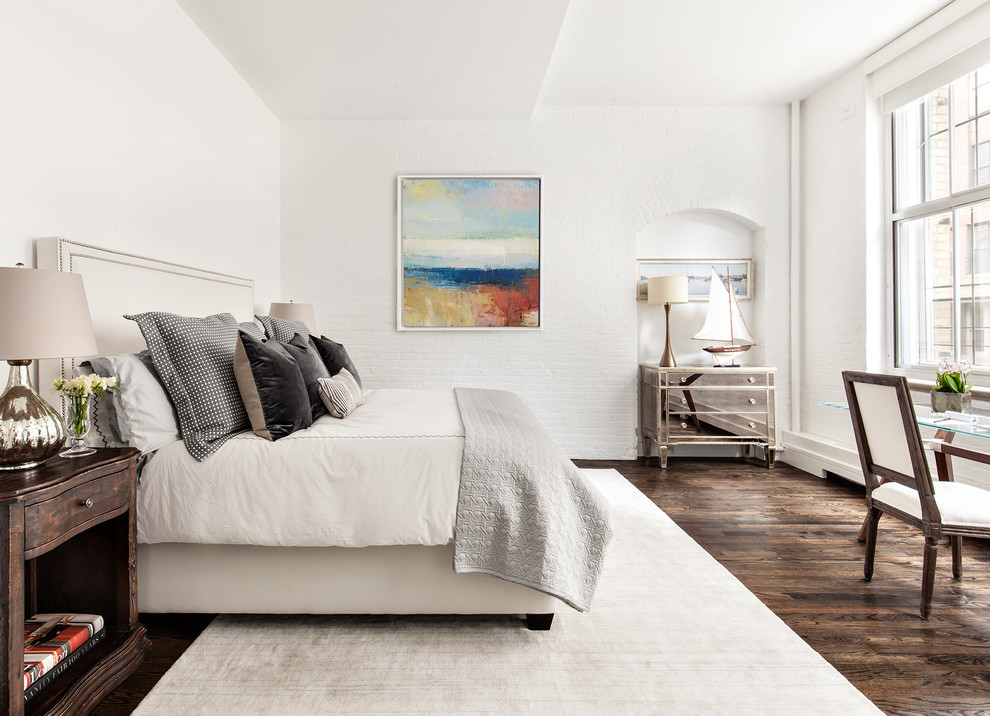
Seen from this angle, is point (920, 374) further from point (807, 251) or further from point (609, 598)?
point (609, 598)

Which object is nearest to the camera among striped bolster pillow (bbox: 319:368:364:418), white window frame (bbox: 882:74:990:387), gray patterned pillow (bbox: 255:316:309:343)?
striped bolster pillow (bbox: 319:368:364:418)

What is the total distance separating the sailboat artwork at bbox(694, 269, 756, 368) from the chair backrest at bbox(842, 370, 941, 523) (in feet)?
6.61

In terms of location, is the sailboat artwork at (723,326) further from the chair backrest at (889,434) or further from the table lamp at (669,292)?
the chair backrest at (889,434)

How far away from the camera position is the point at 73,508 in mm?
1358

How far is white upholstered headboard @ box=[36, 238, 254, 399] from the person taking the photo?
1.92 metres

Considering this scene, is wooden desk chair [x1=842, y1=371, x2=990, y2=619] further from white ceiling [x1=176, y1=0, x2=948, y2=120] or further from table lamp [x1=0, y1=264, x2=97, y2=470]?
table lamp [x1=0, y1=264, x2=97, y2=470]

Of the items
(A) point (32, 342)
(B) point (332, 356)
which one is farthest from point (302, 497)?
(B) point (332, 356)

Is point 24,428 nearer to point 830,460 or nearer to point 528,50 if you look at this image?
point 528,50

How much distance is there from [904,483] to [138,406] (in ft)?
9.46

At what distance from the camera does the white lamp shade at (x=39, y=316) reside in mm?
1297

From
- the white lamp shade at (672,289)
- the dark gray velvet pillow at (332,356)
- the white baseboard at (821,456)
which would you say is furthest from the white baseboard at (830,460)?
the dark gray velvet pillow at (332,356)

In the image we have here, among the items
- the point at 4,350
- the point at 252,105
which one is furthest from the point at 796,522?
the point at 252,105

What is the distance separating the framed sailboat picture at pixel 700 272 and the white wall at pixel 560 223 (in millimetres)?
148

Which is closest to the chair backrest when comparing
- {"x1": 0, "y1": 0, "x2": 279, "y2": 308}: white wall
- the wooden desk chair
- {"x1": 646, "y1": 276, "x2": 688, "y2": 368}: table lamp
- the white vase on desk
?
the wooden desk chair
